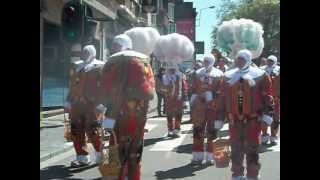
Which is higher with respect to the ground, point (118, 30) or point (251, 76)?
point (118, 30)

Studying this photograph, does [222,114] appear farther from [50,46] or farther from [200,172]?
[50,46]

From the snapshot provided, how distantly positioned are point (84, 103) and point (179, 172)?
163 cm

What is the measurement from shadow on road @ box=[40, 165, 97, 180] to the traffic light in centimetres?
352

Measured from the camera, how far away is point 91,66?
873cm

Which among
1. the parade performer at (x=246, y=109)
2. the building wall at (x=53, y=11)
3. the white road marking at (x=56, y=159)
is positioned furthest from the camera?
the building wall at (x=53, y=11)

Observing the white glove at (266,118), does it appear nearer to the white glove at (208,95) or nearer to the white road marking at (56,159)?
the white glove at (208,95)

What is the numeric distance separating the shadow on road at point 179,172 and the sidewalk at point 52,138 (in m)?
1.04

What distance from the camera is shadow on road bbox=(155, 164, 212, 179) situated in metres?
8.33

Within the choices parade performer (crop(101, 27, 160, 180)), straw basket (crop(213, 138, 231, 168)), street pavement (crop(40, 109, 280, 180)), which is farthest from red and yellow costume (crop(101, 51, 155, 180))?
street pavement (crop(40, 109, 280, 180))

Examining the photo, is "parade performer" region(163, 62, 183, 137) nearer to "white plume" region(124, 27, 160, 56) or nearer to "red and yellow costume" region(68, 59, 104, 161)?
"red and yellow costume" region(68, 59, 104, 161)

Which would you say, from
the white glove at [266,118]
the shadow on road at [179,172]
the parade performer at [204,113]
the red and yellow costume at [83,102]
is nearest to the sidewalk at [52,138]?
the parade performer at [204,113]

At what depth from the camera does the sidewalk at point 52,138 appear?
34.8 feet
